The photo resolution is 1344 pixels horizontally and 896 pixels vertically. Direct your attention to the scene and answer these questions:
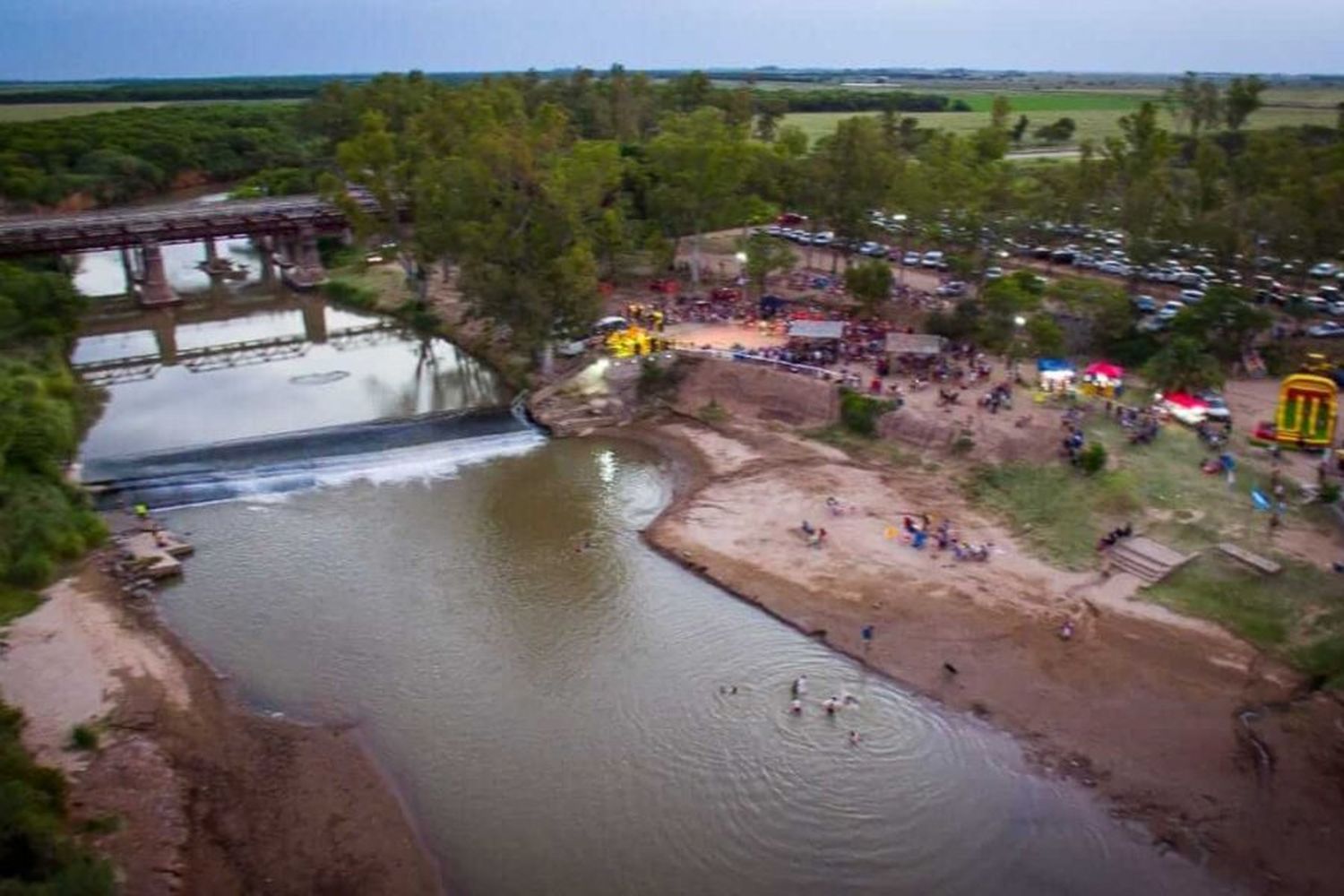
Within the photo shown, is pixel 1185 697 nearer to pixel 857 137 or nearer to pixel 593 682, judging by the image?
pixel 593 682

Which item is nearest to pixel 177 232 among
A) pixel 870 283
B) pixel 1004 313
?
pixel 870 283

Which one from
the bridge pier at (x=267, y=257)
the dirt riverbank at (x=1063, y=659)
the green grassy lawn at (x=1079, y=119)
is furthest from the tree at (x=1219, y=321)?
the green grassy lawn at (x=1079, y=119)

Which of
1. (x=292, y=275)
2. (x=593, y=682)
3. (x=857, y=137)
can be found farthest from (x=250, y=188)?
(x=593, y=682)

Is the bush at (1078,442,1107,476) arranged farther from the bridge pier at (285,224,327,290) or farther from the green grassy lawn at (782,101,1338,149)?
the green grassy lawn at (782,101,1338,149)

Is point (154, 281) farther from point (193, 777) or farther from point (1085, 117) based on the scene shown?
point (1085, 117)

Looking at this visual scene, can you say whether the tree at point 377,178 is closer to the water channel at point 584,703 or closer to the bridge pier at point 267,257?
the bridge pier at point 267,257

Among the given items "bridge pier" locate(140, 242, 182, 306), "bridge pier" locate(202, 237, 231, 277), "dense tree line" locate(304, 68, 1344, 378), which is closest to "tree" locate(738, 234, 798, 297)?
"dense tree line" locate(304, 68, 1344, 378)

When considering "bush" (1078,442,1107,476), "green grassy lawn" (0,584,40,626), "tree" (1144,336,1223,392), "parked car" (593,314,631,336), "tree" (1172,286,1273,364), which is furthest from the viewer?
"parked car" (593,314,631,336)
